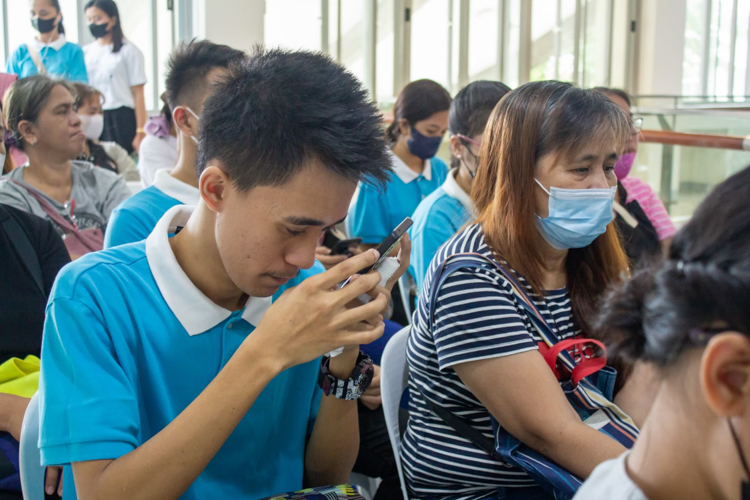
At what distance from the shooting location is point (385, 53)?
22.2 ft

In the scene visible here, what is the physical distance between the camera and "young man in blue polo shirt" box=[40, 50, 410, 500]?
3.22 feet

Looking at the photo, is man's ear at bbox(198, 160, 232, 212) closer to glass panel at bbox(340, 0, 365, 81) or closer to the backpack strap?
the backpack strap

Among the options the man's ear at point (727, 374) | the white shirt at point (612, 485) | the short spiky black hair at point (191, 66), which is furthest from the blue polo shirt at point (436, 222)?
the man's ear at point (727, 374)

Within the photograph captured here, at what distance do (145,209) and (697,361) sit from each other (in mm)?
1636

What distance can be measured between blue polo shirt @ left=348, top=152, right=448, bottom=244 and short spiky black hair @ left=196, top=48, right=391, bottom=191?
2126mm

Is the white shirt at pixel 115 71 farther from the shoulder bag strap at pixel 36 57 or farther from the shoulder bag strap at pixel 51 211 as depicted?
the shoulder bag strap at pixel 51 211

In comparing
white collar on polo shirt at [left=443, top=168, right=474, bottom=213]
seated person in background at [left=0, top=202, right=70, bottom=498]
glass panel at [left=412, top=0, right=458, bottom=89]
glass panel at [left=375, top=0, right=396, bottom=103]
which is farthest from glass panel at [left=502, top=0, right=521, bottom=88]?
seated person in background at [left=0, top=202, right=70, bottom=498]

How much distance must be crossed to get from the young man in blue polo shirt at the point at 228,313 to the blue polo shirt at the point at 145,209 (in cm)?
71

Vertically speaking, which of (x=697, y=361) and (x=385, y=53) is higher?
(x=385, y=53)

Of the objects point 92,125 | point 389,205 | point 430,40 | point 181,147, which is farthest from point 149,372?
point 430,40

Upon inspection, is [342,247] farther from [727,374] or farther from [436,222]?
[727,374]

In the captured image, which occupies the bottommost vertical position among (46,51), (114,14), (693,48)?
(46,51)

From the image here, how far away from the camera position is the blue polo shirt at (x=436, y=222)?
7.86 ft

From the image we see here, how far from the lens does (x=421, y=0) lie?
6.98 m
